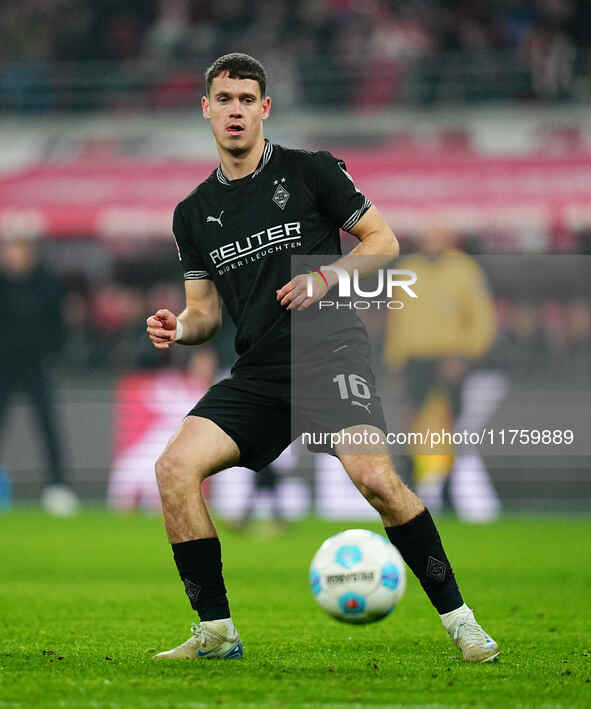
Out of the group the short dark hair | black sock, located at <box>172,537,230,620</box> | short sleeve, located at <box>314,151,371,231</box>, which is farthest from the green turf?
the short dark hair

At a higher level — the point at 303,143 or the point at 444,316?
the point at 303,143

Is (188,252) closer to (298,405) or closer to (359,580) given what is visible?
(298,405)

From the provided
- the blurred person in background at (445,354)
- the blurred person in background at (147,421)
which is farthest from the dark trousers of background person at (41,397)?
the blurred person in background at (445,354)

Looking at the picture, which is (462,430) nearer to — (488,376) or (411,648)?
(488,376)

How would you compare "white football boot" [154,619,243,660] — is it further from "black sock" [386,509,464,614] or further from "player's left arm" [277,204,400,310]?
"player's left arm" [277,204,400,310]

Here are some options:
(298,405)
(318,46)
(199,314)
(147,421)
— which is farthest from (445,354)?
(318,46)

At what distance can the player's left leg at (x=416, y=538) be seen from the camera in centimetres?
513

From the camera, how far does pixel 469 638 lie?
5.16 metres

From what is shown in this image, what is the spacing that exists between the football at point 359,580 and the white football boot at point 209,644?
0.40 m

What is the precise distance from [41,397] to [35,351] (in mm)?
480

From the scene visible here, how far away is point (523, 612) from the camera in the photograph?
7.11m

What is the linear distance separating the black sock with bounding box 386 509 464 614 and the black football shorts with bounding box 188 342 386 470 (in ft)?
1.29

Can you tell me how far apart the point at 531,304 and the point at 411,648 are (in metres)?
11.6

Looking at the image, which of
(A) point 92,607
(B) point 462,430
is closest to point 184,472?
(A) point 92,607
